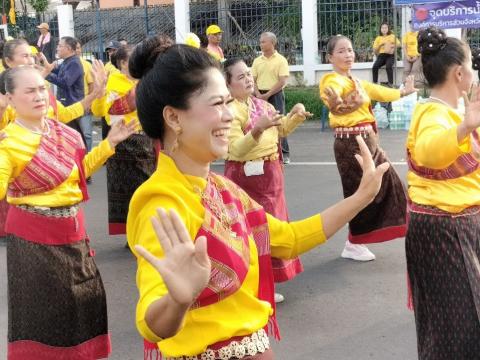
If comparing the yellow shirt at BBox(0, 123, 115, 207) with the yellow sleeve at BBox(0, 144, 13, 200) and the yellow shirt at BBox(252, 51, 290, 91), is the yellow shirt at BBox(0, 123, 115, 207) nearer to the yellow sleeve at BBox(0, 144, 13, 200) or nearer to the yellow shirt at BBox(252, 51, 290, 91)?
the yellow sleeve at BBox(0, 144, 13, 200)

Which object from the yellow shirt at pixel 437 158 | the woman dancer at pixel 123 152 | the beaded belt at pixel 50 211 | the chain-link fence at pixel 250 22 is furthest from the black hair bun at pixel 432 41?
the chain-link fence at pixel 250 22

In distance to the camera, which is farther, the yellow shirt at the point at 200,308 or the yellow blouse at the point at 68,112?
the yellow blouse at the point at 68,112

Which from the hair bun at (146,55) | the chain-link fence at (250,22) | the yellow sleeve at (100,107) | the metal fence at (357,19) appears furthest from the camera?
the chain-link fence at (250,22)

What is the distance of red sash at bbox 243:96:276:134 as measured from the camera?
5.04 meters

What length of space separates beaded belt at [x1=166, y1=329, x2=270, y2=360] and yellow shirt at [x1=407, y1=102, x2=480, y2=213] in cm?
125

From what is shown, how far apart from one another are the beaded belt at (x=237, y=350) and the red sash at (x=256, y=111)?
9.06 ft

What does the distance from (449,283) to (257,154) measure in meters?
1.93

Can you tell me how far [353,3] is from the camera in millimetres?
15984

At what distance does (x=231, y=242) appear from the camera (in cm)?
231

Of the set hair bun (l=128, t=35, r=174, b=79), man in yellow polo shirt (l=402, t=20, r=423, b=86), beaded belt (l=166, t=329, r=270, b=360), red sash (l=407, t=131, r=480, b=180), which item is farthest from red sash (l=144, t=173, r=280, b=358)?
man in yellow polo shirt (l=402, t=20, r=423, b=86)

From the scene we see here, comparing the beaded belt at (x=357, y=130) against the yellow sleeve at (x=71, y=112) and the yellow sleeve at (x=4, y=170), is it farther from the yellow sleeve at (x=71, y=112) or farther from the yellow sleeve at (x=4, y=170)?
the yellow sleeve at (x=4, y=170)

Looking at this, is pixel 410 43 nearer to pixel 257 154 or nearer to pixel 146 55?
pixel 257 154

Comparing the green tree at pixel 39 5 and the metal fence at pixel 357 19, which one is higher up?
the green tree at pixel 39 5

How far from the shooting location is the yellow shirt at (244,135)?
4854 millimetres
